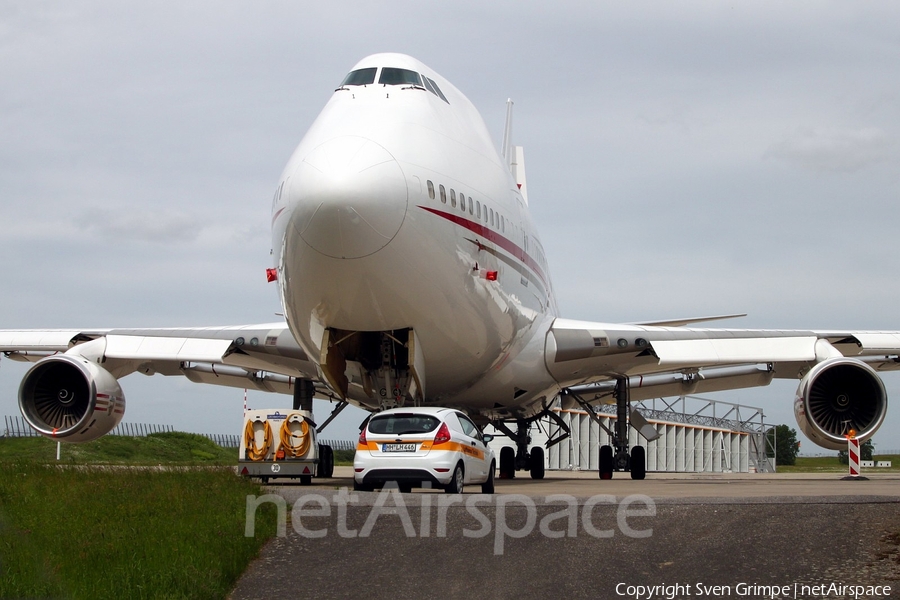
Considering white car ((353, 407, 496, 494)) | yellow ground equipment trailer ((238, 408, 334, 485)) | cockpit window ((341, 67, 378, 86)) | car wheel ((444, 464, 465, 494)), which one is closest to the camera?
white car ((353, 407, 496, 494))

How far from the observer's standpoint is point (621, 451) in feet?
71.2

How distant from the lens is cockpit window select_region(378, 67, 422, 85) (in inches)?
637

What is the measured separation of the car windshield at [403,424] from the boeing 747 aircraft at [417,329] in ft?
5.60

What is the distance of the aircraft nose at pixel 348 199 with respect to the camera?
12977 mm

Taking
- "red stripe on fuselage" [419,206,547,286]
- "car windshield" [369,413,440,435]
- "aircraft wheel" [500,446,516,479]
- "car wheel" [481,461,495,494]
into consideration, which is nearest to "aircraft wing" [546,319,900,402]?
"red stripe on fuselage" [419,206,547,286]

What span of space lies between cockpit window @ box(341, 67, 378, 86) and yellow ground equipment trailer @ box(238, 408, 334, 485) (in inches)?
208

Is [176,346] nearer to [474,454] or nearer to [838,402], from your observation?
[474,454]

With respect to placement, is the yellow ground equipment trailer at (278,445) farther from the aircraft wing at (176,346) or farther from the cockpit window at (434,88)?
the cockpit window at (434,88)

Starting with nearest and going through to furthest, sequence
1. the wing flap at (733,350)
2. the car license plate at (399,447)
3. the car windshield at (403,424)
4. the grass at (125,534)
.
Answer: the grass at (125,534) < the car license plate at (399,447) < the car windshield at (403,424) < the wing flap at (733,350)

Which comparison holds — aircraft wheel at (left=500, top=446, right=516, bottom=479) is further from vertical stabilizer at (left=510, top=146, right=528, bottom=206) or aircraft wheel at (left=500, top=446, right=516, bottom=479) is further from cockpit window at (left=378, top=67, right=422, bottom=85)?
cockpit window at (left=378, top=67, right=422, bottom=85)

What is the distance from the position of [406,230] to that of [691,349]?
7.73 m

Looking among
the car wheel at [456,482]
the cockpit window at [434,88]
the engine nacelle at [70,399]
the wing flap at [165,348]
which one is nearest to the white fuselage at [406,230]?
Answer: the cockpit window at [434,88]

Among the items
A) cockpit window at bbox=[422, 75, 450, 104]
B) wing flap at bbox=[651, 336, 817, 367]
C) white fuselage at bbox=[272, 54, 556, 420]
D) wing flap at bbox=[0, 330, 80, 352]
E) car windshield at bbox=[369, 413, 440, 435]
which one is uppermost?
cockpit window at bbox=[422, 75, 450, 104]

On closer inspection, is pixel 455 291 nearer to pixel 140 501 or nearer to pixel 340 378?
pixel 340 378
